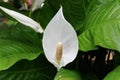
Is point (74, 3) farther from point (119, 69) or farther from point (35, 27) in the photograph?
point (119, 69)

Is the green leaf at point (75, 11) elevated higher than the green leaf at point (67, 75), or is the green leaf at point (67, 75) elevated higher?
the green leaf at point (75, 11)

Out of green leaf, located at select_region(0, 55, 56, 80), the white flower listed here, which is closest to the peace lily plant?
the white flower

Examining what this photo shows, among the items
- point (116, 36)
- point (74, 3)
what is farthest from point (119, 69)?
point (74, 3)

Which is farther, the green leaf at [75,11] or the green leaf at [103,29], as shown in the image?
the green leaf at [75,11]

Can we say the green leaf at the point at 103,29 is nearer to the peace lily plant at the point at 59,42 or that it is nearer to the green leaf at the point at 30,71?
A: the peace lily plant at the point at 59,42

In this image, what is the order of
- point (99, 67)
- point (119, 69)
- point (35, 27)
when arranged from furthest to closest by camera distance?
point (99, 67) → point (35, 27) → point (119, 69)

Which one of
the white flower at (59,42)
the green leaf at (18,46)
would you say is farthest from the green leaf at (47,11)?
the white flower at (59,42)

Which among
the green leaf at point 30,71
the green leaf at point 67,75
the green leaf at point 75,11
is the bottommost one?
the green leaf at point 30,71

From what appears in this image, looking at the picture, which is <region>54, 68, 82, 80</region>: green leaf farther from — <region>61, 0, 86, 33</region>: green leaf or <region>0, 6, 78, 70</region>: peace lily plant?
<region>61, 0, 86, 33</region>: green leaf
